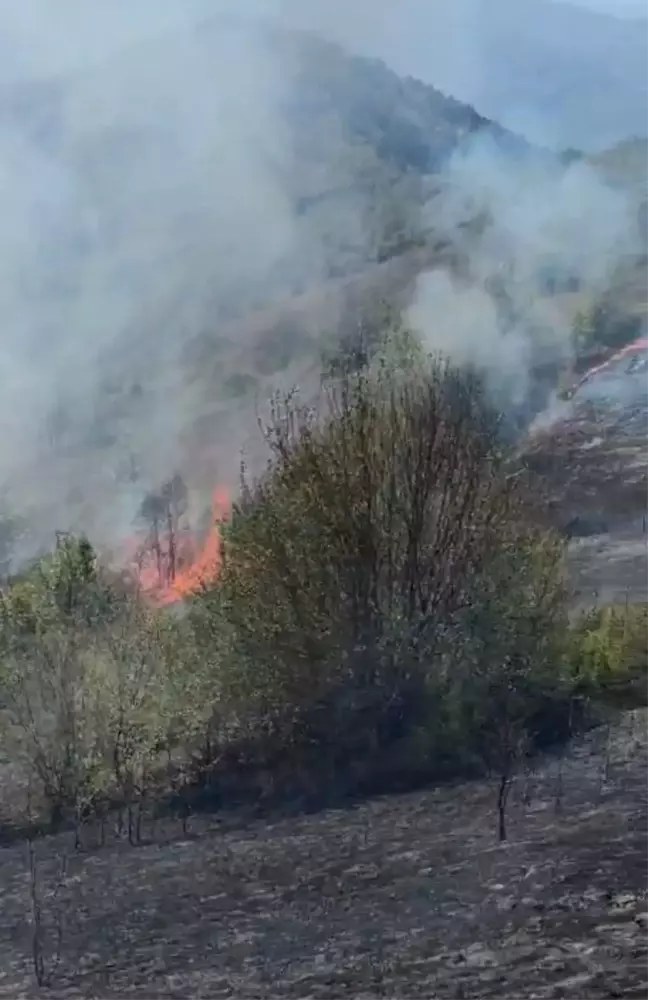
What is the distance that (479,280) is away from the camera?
3803 mm

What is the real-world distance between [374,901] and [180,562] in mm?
1237

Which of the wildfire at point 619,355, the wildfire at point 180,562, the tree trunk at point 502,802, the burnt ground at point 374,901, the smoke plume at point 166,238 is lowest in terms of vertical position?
the burnt ground at point 374,901

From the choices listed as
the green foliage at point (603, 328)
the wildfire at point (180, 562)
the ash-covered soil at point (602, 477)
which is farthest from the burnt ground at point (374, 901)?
the green foliage at point (603, 328)

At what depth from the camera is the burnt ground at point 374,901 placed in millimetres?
2207

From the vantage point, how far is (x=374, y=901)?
7.79 feet

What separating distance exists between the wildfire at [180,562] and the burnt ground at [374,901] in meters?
0.68

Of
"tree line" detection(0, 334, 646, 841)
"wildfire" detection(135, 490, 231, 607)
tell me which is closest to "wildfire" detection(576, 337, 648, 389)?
"tree line" detection(0, 334, 646, 841)

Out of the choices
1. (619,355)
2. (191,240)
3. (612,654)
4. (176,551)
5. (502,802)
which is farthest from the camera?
(191,240)

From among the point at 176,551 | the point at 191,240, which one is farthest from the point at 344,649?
the point at 191,240

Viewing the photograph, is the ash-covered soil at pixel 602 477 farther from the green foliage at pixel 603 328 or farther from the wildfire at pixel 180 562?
the wildfire at pixel 180 562

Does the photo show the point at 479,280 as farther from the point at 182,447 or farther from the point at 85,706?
the point at 85,706

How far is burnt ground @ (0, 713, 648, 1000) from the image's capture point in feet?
7.24

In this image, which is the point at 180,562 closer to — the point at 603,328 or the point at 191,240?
the point at 603,328

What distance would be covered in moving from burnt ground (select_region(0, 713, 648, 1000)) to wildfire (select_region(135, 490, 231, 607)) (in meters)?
0.68
